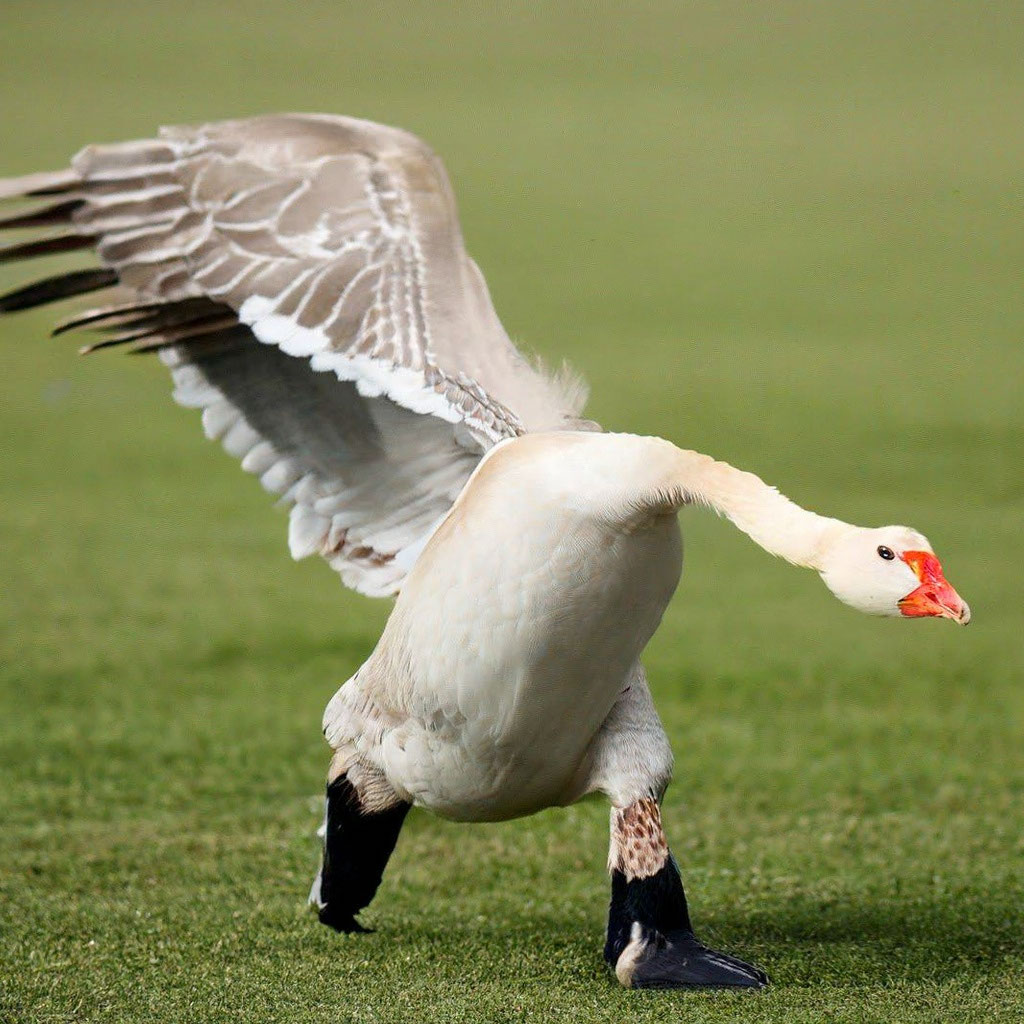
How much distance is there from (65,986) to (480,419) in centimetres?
193

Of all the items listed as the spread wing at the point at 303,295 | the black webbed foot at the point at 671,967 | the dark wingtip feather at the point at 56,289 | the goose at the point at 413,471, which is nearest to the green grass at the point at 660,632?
the black webbed foot at the point at 671,967

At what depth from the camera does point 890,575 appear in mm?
3492

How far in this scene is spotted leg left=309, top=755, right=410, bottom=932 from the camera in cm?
491

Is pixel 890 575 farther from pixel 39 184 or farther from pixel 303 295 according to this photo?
pixel 39 184

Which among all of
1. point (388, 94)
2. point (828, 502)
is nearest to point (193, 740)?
point (828, 502)

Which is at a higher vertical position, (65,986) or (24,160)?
(65,986)

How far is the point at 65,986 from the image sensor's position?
4551mm

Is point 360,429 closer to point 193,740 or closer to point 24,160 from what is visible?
point 193,740

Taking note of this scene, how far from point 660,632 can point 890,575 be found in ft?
19.8

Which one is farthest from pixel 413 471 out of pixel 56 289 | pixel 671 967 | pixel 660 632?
pixel 660 632

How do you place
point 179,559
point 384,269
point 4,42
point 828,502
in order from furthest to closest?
point 4,42 < point 828,502 < point 179,559 < point 384,269

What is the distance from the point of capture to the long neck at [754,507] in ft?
11.9

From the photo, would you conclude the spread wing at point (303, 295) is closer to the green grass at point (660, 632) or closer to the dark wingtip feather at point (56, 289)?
the dark wingtip feather at point (56, 289)

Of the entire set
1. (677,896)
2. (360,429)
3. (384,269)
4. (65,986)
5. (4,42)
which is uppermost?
(384,269)
